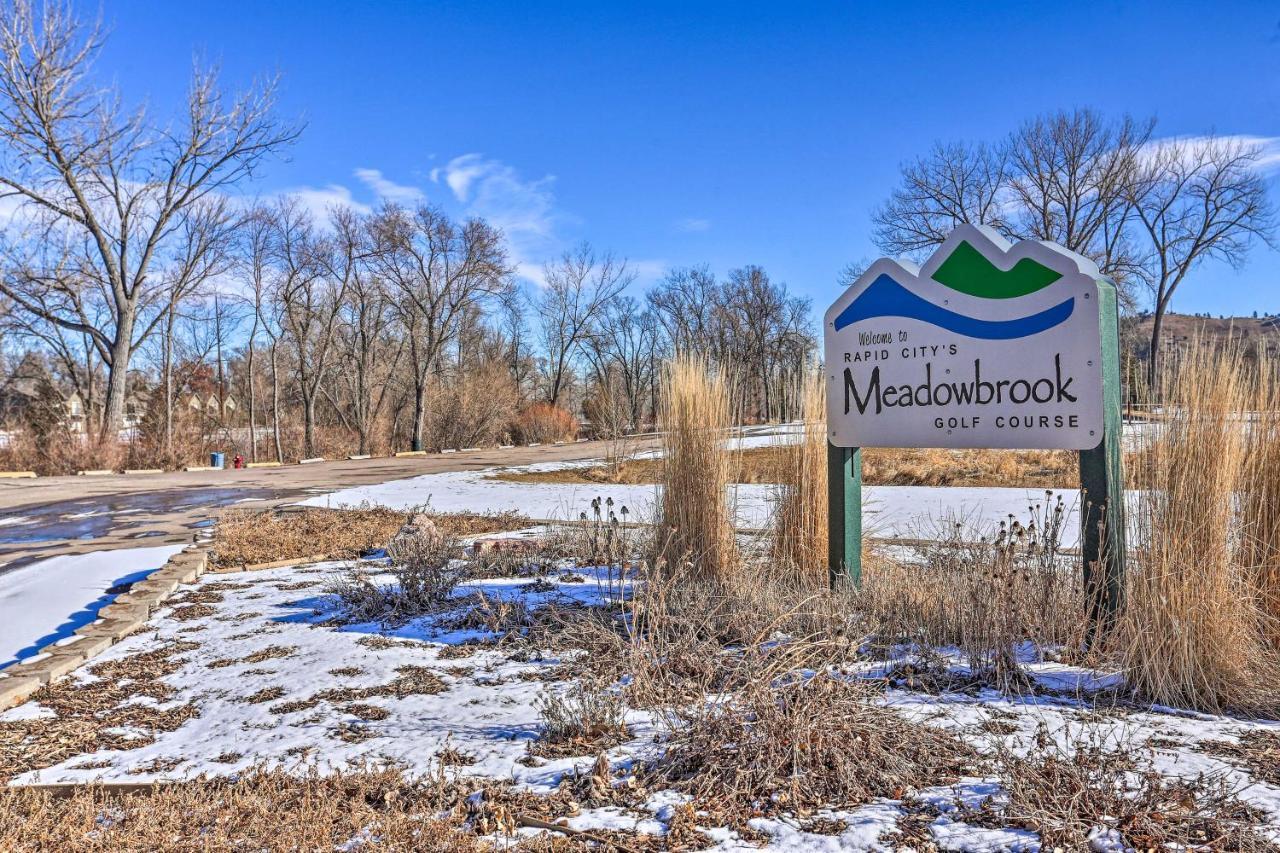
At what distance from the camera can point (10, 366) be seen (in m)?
32.1

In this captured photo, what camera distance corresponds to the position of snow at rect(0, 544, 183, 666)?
4.51 meters

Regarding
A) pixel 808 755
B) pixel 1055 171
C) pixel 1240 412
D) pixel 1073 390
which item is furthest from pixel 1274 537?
pixel 1055 171

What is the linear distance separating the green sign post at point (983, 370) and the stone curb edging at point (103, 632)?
389 centimetres

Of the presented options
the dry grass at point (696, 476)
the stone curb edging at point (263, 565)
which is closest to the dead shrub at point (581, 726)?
the dry grass at point (696, 476)

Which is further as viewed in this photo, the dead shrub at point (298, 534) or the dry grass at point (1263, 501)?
the dead shrub at point (298, 534)

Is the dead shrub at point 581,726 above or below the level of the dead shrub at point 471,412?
below

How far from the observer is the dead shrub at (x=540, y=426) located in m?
33.7

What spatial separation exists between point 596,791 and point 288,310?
29639mm

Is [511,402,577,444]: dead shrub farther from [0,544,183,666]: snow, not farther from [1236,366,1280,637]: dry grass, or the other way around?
[1236,366,1280,637]: dry grass

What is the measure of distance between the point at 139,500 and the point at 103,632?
9097mm

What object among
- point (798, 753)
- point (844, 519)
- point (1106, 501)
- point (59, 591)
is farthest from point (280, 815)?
point (59, 591)

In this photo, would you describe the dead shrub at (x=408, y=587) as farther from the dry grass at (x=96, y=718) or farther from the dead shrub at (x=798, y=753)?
the dead shrub at (x=798, y=753)

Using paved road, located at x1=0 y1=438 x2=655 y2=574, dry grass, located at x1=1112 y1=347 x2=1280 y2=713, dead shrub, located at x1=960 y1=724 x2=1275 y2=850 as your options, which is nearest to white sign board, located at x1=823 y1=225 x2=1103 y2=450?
dry grass, located at x1=1112 y1=347 x2=1280 y2=713

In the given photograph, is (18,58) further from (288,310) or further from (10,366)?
(10,366)
